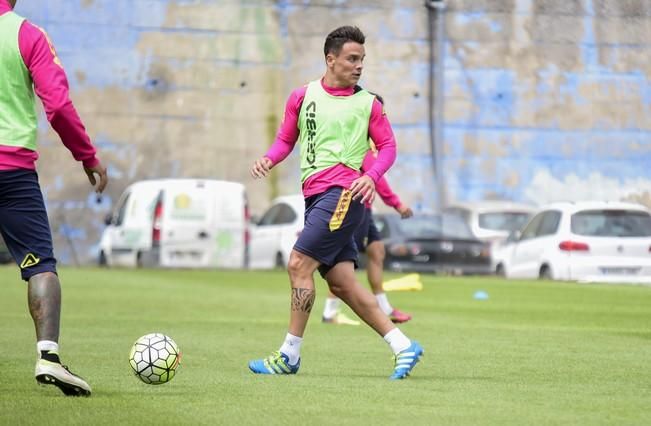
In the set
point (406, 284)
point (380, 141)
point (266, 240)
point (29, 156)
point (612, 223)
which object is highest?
point (29, 156)

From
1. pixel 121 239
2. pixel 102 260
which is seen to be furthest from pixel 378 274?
pixel 102 260

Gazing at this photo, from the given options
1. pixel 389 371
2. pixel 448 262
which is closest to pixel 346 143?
pixel 389 371

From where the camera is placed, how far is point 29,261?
8.39 m

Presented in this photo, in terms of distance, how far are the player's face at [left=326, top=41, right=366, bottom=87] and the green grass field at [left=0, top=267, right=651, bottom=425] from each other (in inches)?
71.8

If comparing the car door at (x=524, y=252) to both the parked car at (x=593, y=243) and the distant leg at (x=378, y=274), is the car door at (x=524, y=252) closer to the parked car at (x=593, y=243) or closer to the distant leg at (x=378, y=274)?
the parked car at (x=593, y=243)

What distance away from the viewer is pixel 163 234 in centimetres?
3195

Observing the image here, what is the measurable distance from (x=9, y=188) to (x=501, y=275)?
961 inches

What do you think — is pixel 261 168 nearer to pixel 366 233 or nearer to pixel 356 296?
pixel 356 296

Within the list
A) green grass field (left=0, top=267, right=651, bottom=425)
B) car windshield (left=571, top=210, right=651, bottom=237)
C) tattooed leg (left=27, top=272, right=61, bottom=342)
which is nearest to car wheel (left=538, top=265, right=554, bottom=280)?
car windshield (left=571, top=210, right=651, bottom=237)

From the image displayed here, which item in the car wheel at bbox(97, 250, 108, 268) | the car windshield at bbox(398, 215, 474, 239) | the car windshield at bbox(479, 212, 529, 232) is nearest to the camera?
the car windshield at bbox(398, 215, 474, 239)

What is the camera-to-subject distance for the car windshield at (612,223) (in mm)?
26703

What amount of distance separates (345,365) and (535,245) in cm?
1765

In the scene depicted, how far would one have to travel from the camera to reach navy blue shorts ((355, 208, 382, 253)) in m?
15.0

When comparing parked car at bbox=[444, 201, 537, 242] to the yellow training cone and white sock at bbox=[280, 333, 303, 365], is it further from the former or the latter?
white sock at bbox=[280, 333, 303, 365]
